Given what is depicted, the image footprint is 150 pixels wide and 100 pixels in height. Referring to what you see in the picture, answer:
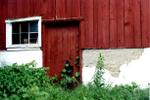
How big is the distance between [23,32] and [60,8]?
68.0 inches

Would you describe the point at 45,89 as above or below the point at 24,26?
below

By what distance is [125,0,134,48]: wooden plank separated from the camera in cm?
1212

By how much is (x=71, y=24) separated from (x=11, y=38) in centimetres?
231

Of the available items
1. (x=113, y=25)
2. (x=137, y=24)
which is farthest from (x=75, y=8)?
(x=137, y=24)

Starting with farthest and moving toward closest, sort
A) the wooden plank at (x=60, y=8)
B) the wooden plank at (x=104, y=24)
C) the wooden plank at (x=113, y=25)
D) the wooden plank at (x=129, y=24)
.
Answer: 1. the wooden plank at (x=60, y=8)
2. the wooden plank at (x=104, y=24)
3. the wooden plank at (x=113, y=25)
4. the wooden plank at (x=129, y=24)

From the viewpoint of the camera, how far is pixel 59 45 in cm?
1352

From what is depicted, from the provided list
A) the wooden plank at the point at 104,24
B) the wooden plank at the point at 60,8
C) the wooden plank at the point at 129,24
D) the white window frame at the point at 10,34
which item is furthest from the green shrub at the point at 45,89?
the wooden plank at the point at 60,8

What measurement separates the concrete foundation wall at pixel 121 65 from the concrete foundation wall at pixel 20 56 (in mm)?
1595

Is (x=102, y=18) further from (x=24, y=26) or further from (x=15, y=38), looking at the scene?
(x=15, y=38)

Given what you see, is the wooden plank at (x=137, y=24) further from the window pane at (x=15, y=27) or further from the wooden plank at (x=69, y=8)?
the window pane at (x=15, y=27)

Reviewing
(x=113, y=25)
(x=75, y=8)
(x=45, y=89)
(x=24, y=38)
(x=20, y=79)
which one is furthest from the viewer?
(x=24, y=38)

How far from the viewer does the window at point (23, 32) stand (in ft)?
45.9

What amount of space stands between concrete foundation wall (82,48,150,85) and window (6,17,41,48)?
188 centimetres

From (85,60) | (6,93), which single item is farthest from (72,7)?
(6,93)
